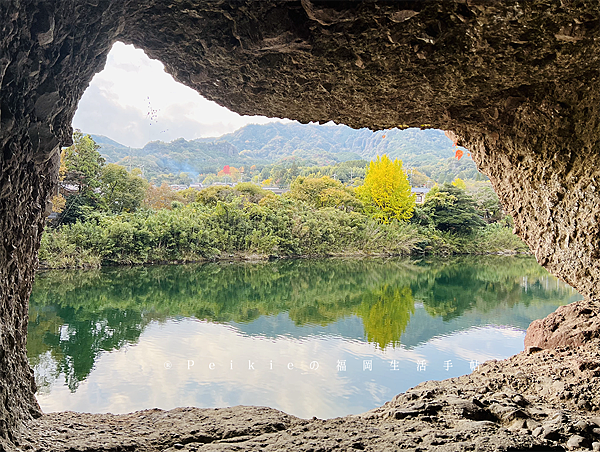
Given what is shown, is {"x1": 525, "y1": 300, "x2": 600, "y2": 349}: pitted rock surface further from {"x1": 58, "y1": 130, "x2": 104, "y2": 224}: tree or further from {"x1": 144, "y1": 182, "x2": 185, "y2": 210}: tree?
{"x1": 144, "y1": 182, "x2": 185, "y2": 210}: tree

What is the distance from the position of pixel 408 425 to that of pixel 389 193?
14.6m

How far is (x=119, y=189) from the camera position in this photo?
1260cm

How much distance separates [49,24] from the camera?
3.37 feet

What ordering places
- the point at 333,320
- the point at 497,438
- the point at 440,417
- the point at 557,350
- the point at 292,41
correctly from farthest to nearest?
the point at 333,320 → the point at 557,350 → the point at 440,417 → the point at 292,41 → the point at 497,438

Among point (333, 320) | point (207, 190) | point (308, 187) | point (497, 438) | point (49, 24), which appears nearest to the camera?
point (49, 24)

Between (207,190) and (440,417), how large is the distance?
13.7 meters

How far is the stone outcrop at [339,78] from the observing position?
3.74ft

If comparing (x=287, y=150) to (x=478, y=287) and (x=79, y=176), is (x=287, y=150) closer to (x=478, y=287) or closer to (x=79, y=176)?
(x=79, y=176)

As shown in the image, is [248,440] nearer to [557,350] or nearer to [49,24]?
[49,24]

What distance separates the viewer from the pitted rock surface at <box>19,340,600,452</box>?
1.25 metres

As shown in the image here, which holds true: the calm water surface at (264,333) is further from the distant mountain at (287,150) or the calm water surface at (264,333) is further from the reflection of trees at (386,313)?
the distant mountain at (287,150)

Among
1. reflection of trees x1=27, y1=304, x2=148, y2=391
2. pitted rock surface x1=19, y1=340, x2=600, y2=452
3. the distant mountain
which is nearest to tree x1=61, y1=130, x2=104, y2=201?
reflection of trees x1=27, y1=304, x2=148, y2=391

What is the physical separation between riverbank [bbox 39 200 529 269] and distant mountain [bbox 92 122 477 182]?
562 inches

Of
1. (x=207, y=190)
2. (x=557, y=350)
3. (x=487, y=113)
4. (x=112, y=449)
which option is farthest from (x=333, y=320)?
(x=207, y=190)
